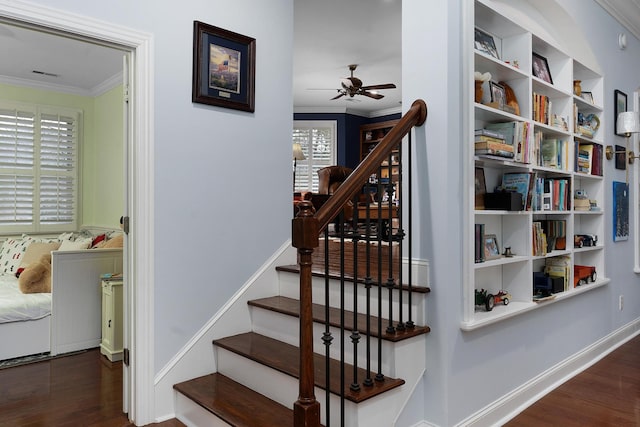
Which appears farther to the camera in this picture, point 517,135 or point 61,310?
point 61,310

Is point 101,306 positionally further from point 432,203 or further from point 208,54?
point 432,203

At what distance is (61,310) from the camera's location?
379cm

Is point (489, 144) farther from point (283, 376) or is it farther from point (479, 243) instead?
point (283, 376)

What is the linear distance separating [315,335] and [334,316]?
15 cm

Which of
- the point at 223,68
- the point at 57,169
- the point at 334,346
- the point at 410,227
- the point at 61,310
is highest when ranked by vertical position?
the point at 223,68

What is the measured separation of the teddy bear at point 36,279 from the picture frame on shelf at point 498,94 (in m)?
3.88

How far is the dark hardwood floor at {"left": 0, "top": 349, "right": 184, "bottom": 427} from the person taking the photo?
255 centimetres

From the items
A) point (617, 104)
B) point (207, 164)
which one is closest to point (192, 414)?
point (207, 164)

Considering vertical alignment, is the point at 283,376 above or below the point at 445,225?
below

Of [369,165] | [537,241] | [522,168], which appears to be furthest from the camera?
[537,241]

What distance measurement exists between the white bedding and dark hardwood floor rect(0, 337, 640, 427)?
40 centimetres

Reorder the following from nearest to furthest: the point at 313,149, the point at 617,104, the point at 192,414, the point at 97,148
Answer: the point at 192,414, the point at 617,104, the point at 97,148, the point at 313,149

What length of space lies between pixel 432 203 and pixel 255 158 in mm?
1253

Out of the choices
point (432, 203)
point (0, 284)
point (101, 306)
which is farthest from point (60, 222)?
point (432, 203)
